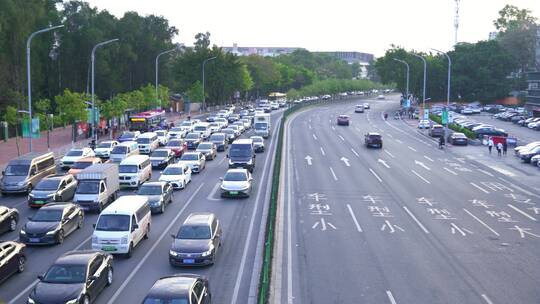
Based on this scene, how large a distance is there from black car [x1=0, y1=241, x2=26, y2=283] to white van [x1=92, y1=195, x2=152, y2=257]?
256 centimetres

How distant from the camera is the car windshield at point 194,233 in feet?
75.9

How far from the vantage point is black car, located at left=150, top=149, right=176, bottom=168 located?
4550 cm

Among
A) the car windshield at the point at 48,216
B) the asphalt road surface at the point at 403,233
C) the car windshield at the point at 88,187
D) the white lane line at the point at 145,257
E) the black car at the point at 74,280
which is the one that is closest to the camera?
the black car at the point at 74,280

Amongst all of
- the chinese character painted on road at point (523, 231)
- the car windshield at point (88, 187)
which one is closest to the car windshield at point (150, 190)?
the car windshield at point (88, 187)

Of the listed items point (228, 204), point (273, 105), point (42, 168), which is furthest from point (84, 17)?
point (228, 204)

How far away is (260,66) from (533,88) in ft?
213

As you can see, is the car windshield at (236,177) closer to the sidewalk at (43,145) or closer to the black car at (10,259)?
the black car at (10,259)

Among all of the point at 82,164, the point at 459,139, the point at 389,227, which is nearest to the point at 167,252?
the point at 389,227

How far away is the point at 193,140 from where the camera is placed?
57.0 meters

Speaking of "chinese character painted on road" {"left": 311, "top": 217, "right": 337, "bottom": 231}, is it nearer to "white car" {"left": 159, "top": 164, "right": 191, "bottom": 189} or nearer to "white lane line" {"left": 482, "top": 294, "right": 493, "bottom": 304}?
"white lane line" {"left": 482, "top": 294, "right": 493, "bottom": 304}

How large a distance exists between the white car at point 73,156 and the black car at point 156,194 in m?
14.0

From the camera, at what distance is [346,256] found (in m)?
24.2

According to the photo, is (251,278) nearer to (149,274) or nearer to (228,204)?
(149,274)

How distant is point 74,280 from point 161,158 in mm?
27600
